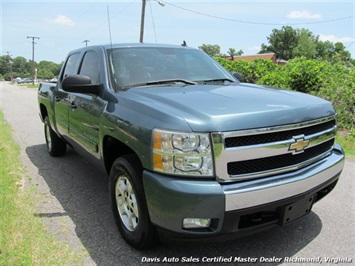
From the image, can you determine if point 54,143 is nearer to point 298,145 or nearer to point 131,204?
point 131,204

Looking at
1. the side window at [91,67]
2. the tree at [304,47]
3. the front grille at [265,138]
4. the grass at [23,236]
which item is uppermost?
the tree at [304,47]

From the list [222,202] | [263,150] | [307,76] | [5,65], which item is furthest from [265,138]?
[5,65]

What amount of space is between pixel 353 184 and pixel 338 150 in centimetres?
159

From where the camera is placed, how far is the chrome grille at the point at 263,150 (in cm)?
226

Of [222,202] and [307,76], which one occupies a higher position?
[307,76]

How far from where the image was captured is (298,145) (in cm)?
255

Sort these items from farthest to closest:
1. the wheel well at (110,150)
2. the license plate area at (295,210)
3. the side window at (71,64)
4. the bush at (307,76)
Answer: the bush at (307,76)
the side window at (71,64)
the wheel well at (110,150)
the license plate area at (295,210)

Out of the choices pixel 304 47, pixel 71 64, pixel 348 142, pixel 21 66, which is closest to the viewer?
pixel 71 64

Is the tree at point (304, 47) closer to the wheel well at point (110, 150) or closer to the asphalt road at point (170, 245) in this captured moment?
the asphalt road at point (170, 245)

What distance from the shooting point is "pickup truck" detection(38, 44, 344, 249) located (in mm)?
2258

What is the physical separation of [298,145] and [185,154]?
936 mm

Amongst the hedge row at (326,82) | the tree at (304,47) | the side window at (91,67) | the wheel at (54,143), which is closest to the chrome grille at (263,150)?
the side window at (91,67)

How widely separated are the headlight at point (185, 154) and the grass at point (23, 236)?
1.26 m

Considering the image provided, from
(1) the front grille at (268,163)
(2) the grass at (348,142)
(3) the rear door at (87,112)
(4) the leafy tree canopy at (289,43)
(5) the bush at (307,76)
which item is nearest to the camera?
(1) the front grille at (268,163)
